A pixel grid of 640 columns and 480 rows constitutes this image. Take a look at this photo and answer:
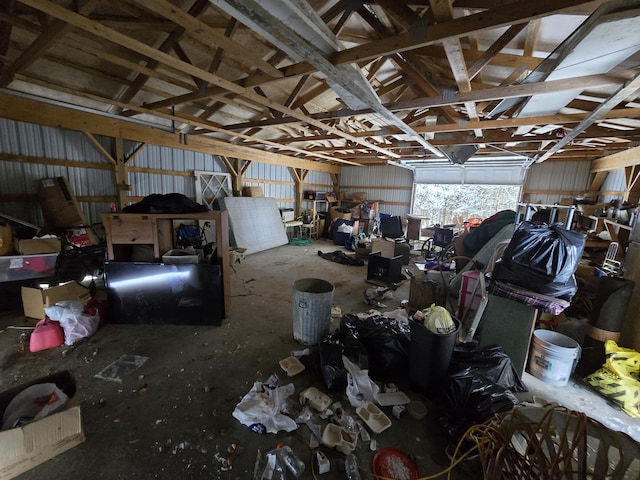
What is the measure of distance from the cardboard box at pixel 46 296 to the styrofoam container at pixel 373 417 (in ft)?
10.7

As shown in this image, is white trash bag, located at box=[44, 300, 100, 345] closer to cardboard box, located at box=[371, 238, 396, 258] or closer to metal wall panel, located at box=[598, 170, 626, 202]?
cardboard box, located at box=[371, 238, 396, 258]

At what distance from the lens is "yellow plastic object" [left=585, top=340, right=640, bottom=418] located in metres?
1.98

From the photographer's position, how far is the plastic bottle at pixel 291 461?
1447 mm

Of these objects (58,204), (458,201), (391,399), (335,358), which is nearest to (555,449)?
(391,399)

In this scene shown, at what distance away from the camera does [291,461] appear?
4.88 ft

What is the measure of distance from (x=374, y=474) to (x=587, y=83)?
11.1 feet

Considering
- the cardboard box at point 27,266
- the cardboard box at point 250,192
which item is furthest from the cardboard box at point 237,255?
the cardboard box at point 27,266

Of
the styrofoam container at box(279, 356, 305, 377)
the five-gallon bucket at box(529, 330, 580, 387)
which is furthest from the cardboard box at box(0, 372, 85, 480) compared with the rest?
the five-gallon bucket at box(529, 330, 580, 387)

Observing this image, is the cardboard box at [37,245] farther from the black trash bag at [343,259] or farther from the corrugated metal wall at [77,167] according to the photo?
the black trash bag at [343,259]

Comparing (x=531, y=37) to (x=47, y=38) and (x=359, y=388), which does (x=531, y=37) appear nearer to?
(x=359, y=388)

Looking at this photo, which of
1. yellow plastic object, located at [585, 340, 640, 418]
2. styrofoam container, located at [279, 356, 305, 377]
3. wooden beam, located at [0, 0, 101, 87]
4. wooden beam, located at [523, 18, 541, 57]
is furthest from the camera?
styrofoam container, located at [279, 356, 305, 377]

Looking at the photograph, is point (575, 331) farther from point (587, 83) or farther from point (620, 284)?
point (587, 83)

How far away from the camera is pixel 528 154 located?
6.68m

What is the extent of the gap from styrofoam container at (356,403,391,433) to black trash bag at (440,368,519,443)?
0.39 meters
